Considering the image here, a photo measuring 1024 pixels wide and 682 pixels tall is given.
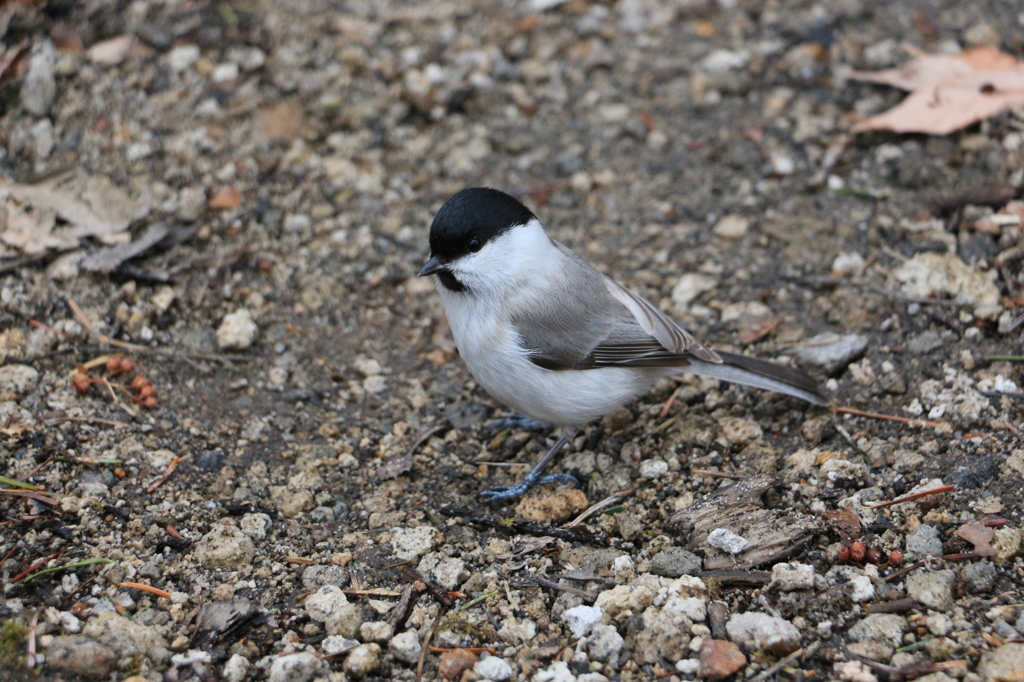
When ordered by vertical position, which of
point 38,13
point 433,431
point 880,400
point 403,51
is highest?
point 38,13

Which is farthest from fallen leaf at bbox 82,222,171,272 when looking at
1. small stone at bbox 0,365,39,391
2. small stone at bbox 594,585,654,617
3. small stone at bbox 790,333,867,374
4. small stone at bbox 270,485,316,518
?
small stone at bbox 790,333,867,374

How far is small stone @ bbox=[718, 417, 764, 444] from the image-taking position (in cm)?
363

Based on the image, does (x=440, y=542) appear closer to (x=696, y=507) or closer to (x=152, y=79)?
(x=696, y=507)

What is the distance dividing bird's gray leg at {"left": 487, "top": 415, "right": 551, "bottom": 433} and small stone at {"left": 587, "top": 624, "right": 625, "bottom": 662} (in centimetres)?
137

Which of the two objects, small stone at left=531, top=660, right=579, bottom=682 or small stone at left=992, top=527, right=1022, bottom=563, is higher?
small stone at left=531, top=660, right=579, bottom=682

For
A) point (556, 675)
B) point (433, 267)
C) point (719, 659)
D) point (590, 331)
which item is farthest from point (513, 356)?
point (719, 659)

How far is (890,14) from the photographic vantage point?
5.63 metres

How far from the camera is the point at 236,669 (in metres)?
2.56

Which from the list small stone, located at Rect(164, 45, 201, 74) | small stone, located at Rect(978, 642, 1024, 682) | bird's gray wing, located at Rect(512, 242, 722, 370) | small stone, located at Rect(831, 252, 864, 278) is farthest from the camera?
small stone, located at Rect(164, 45, 201, 74)

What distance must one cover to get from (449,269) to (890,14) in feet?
13.0

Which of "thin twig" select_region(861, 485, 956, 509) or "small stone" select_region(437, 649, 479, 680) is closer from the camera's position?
"small stone" select_region(437, 649, 479, 680)

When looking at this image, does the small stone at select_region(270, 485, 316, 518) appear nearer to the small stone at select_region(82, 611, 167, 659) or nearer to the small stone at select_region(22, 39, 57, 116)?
the small stone at select_region(82, 611, 167, 659)

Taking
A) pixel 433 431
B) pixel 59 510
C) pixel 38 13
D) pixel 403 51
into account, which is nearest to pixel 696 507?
Answer: pixel 433 431

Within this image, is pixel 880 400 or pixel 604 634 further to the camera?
pixel 880 400
